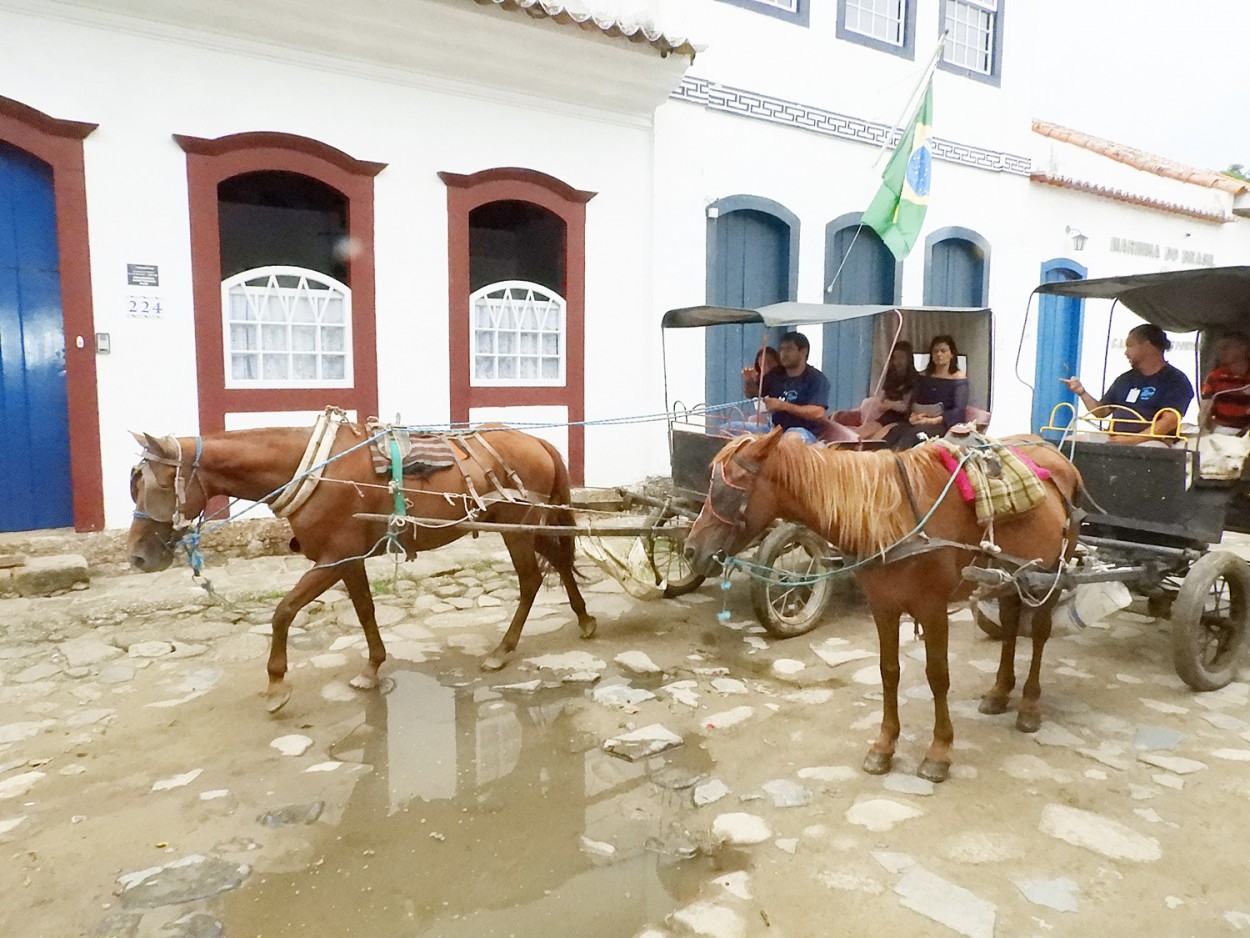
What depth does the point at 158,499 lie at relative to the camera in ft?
13.3

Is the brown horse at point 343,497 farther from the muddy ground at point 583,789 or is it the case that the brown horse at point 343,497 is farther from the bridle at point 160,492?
the muddy ground at point 583,789

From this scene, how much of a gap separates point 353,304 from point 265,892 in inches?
197

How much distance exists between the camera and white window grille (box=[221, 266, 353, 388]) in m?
6.54

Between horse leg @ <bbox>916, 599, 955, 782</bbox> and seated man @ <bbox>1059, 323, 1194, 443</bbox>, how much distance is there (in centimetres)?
224

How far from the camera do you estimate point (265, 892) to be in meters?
2.94

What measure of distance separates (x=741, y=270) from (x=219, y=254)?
5130 millimetres

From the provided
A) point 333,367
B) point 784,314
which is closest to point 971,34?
point 784,314

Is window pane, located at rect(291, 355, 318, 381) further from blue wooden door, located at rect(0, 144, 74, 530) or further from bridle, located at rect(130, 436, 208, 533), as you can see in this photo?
bridle, located at rect(130, 436, 208, 533)

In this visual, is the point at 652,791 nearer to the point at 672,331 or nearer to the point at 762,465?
the point at 762,465

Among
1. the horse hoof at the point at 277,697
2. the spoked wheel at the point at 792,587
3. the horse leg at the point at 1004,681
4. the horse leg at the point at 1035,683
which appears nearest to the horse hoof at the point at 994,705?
the horse leg at the point at 1004,681

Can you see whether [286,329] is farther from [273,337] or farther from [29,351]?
[29,351]

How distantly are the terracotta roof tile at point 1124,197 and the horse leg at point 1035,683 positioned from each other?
8943 millimetres

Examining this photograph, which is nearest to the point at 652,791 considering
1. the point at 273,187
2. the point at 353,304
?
the point at 353,304

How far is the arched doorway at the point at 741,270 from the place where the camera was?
8703 mm
